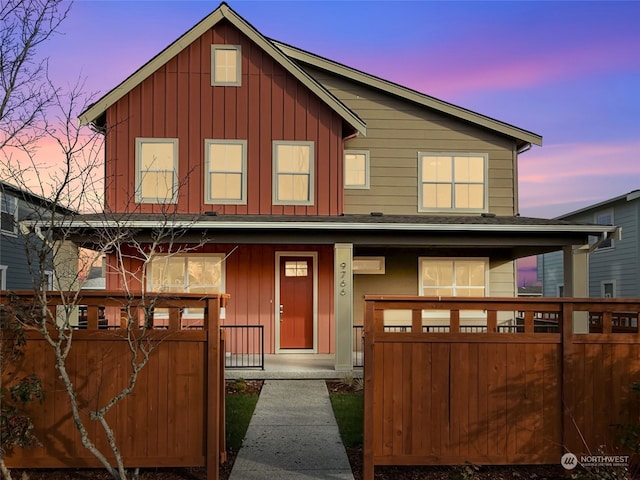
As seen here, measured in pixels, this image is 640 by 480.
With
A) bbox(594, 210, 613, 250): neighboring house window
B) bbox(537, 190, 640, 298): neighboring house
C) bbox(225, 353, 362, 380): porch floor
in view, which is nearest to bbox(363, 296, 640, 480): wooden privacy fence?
bbox(225, 353, 362, 380): porch floor

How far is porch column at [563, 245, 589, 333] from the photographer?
10.9m

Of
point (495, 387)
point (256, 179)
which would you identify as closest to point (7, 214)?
point (495, 387)

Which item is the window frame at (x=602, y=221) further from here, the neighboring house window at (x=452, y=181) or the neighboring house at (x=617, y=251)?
the neighboring house window at (x=452, y=181)

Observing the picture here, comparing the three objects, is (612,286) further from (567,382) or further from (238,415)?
(238,415)

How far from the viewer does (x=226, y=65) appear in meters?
12.1

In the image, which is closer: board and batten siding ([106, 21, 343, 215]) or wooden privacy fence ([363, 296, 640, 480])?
wooden privacy fence ([363, 296, 640, 480])

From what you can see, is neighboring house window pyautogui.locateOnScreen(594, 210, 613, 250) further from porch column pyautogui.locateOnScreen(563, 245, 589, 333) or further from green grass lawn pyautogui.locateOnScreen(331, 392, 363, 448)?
green grass lawn pyautogui.locateOnScreen(331, 392, 363, 448)

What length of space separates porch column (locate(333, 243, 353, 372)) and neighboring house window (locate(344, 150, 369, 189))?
3.05m

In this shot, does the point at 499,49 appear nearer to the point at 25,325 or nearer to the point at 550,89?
the point at 550,89

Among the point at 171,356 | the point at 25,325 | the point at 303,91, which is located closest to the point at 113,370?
the point at 171,356

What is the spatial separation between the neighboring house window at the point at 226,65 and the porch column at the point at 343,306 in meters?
4.97

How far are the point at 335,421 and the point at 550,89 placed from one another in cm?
1524

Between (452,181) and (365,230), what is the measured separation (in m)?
4.00

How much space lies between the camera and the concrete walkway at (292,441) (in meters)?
5.17
